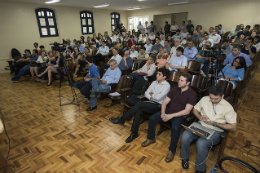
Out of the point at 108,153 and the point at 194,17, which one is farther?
the point at 194,17

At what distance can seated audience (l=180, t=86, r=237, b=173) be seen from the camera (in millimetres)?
1855

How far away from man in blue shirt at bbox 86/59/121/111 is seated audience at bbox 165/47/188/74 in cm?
146

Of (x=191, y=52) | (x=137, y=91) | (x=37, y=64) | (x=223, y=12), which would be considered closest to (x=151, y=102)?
(x=137, y=91)

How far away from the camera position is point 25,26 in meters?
8.70

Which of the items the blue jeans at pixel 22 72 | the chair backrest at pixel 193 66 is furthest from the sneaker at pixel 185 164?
the blue jeans at pixel 22 72

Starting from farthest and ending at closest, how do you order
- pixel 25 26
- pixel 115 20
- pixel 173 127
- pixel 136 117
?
pixel 115 20, pixel 25 26, pixel 136 117, pixel 173 127

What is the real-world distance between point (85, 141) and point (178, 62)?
2.95 m

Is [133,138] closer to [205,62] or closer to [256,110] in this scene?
[256,110]

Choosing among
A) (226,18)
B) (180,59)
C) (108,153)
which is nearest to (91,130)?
(108,153)

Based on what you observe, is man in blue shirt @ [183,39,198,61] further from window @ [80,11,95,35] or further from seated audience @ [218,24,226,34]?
window @ [80,11,95,35]

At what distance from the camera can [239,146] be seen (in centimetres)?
234

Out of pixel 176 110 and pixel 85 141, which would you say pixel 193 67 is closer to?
pixel 176 110

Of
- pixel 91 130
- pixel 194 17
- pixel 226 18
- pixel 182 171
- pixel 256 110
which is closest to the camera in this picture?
pixel 182 171

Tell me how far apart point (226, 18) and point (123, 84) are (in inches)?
347
